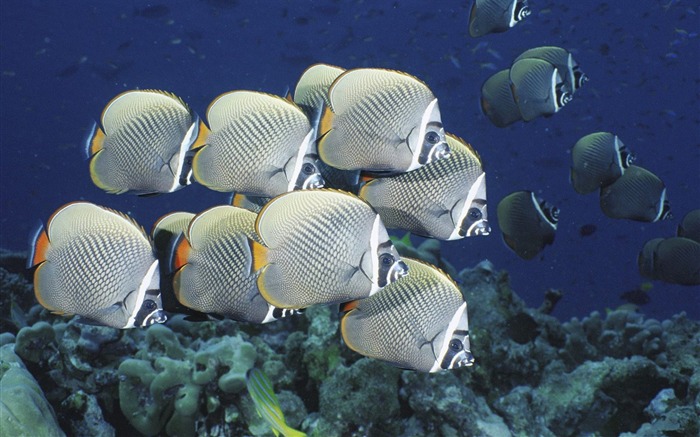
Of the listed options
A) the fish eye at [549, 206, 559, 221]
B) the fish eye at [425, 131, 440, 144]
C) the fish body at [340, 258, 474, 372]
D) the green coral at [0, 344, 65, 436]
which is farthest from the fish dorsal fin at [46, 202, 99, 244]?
the fish eye at [549, 206, 559, 221]

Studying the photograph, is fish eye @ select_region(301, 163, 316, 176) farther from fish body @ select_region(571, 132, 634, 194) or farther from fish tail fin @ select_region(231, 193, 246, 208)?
fish body @ select_region(571, 132, 634, 194)

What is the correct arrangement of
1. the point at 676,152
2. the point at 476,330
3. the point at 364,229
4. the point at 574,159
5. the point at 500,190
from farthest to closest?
the point at 676,152 → the point at 500,190 → the point at 574,159 → the point at 476,330 → the point at 364,229

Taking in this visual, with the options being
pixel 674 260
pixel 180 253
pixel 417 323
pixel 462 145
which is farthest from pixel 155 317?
pixel 674 260

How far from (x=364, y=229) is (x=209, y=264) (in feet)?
1.98

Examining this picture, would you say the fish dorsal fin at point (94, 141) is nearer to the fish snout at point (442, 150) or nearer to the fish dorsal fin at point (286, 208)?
the fish dorsal fin at point (286, 208)

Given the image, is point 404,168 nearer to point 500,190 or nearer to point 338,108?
point 338,108

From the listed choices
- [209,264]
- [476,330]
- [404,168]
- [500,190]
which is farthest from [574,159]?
[500,190]

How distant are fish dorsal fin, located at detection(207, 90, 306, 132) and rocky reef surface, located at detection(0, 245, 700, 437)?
7.21ft

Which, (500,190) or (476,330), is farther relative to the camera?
(500,190)

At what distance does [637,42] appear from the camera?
1867 centimetres

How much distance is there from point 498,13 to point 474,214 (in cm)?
403

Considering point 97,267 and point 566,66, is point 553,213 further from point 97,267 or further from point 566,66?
point 97,267

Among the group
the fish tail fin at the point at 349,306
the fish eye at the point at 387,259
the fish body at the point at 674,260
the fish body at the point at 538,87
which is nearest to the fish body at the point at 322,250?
the fish eye at the point at 387,259

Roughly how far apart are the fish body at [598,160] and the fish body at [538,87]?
2.25 feet
